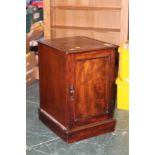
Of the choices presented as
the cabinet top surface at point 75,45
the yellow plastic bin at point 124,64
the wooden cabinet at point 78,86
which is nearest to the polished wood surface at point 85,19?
the yellow plastic bin at point 124,64

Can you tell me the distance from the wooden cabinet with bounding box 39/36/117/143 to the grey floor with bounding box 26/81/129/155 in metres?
0.06

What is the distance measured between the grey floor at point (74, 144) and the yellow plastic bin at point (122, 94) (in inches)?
10.4

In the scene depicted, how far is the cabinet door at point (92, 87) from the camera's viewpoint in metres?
2.20

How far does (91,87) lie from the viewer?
228 centimetres

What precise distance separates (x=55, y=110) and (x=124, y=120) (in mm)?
680

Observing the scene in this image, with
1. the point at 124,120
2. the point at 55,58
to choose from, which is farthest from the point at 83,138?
the point at 55,58

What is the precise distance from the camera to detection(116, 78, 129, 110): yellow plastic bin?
9.29ft

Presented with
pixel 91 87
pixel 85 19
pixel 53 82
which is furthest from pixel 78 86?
pixel 85 19

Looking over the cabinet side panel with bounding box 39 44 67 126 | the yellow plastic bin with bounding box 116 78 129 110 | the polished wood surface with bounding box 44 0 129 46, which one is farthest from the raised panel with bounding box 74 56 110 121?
the polished wood surface with bounding box 44 0 129 46

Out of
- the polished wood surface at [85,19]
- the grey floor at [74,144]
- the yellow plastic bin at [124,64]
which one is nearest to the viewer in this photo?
the grey floor at [74,144]

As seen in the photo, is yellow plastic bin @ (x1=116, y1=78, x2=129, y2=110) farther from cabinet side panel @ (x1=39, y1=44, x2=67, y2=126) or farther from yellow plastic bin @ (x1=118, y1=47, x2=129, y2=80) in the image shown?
cabinet side panel @ (x1=39, y1=44, x2=67, y2=126)

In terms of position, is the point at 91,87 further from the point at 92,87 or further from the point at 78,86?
the point at 78,86

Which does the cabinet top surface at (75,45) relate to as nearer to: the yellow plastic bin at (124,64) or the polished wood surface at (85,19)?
the yellow plastic bin at (124,64)

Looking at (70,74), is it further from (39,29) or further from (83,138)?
(39,29)
